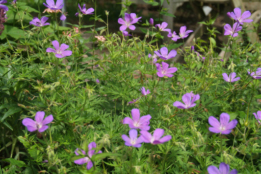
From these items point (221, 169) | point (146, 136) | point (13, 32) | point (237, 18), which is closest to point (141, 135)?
point (146, 136)

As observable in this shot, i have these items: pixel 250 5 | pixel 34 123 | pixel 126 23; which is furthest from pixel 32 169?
pixel 250 5

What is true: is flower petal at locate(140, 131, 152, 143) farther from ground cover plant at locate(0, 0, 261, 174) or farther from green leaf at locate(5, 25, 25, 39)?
green leaf at locate(5, 25, 25, 39)

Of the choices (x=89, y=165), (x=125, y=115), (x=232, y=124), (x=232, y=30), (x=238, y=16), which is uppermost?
(x=238, y=16)

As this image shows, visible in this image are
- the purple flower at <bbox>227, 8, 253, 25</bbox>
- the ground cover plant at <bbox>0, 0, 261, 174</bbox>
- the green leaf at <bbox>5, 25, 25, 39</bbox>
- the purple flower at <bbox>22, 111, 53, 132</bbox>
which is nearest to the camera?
the purple flower at <bbox>22, 111, 53, 132</bbox>

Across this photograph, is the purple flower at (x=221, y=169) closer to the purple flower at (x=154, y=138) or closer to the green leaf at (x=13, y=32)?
the purple flower at (x=154, y=138)

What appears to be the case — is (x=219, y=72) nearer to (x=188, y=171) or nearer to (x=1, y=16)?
(x=188, y=171)

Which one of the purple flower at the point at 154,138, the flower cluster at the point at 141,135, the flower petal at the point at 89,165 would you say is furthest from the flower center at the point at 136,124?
the flower petal at the point at 89,165

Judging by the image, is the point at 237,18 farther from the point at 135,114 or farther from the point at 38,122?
the point at 38,122

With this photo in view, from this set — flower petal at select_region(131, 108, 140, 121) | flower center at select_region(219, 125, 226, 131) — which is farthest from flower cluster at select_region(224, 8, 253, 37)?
flower petal at select_region(131, 108, 140, 121)

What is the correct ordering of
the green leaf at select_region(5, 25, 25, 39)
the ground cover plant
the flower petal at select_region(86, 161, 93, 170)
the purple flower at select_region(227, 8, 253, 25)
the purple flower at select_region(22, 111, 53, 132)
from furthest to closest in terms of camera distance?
the green leaf at select_region(5, 25, 25, 39) < the purple flower at select_region(227, 8, 253, 25) < the ground cover plant < the purple flower at select_region(22, 111, 53, 132) < the flower petal at select_region(86, 161, 93, 170)

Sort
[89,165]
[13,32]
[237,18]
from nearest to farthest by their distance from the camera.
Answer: [89,165] → [237,18] → [13,32]

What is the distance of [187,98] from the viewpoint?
1.26 metres

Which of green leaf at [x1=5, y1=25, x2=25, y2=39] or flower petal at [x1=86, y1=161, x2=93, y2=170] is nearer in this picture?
flower petal at [x1=86, y1=161, x2=93, y2=170]

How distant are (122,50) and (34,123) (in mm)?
838
